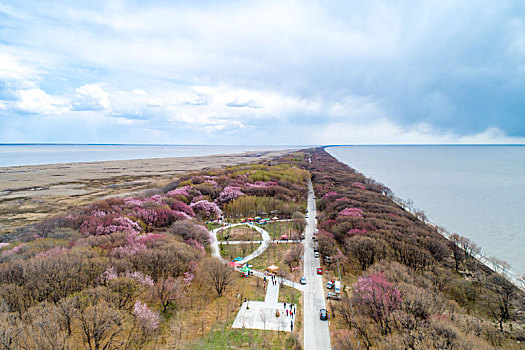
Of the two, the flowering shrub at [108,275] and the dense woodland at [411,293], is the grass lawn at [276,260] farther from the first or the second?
the flowering shrub at [108,275]

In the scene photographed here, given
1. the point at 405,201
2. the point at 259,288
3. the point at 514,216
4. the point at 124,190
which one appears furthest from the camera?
the point at 124,190

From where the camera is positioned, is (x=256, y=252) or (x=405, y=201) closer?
(x=256, y=252)

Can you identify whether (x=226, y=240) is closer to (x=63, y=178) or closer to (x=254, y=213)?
(x=254, y=213)

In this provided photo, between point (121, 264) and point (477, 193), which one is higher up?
point (121, 264)

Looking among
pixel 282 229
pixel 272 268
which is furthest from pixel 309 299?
pixel 282 229

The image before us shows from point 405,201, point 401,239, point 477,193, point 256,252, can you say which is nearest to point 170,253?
point 256,252

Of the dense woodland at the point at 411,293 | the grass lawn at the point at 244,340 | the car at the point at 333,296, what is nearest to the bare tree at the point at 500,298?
the dense woodland at the point at 411,293
